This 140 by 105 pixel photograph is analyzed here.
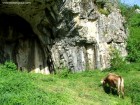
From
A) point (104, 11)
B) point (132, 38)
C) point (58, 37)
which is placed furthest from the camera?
point (132, 38)

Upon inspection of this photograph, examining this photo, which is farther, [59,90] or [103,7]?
[103,7]

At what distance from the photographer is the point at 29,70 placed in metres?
22.8

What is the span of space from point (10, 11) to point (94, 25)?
16.4ft

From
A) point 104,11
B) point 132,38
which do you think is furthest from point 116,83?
point 132,38

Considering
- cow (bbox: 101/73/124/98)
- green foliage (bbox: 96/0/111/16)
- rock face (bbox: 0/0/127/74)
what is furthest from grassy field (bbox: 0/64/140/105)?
green foliage (bbox: 96/0/111/16)

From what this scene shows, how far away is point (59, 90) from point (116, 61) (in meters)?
8.04

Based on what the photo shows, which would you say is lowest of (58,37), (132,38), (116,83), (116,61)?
(116,83)

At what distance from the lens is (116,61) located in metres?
22.9

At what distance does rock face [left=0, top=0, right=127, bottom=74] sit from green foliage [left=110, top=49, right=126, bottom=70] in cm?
30

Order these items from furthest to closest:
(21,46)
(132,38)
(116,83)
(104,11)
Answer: (132,38), (104,11), (21,46), (116,83)

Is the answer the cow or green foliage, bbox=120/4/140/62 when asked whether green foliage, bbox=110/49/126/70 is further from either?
the cow

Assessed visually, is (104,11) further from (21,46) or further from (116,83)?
(116,83)

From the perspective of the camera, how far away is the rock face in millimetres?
21266

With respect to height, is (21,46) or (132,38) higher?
(132,38)
